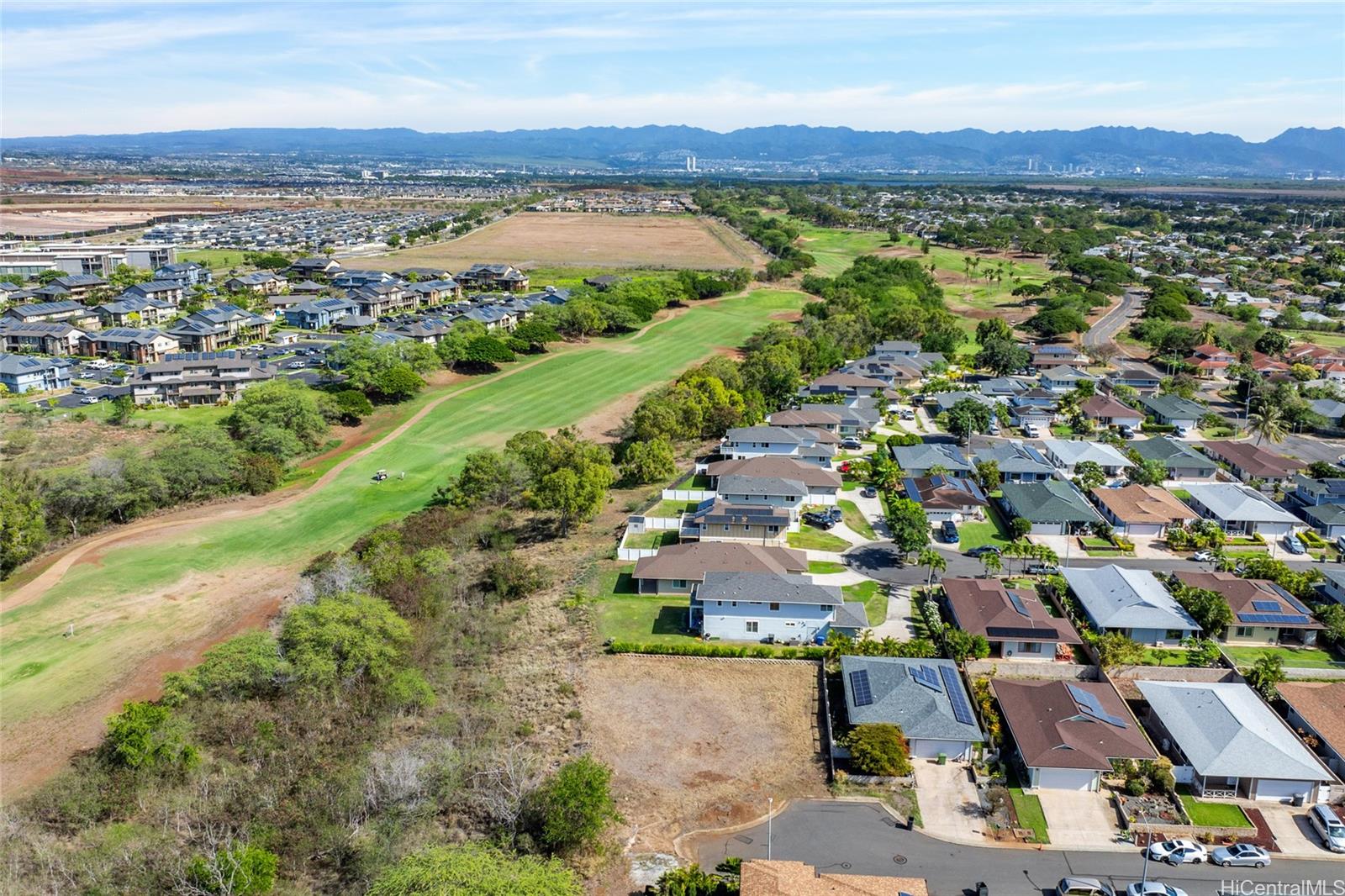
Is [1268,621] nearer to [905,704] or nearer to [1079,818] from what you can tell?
[1079,818]

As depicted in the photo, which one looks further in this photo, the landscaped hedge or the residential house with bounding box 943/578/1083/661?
the landscaped hedge

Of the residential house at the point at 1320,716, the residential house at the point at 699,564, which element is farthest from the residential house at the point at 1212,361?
the residential house at the point at 699,564

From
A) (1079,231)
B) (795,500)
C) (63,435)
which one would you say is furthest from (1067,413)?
(1079,231)

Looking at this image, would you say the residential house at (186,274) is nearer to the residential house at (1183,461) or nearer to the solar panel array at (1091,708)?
the residential house at (1183,461)

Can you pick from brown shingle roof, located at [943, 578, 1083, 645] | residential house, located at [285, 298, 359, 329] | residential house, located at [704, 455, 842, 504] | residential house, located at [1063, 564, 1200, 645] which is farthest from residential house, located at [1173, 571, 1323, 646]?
residential house, located at [285, 298, 359, 329]

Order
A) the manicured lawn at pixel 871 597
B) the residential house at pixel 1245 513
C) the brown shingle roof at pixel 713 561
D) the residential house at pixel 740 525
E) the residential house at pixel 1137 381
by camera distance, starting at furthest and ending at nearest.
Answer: the residential house at pixel 1137 381
the residential house at pixel 1245 513
the residential house at pixel 740 525
the brown shingle roof at pixel 713 561
the manicured lawn at pixel 871 597

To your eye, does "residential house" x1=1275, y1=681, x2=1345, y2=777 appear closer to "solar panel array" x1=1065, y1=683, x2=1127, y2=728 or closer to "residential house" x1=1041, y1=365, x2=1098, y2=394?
"solar panel array" x1=1065, y1=683, x2=1127, y2=728
